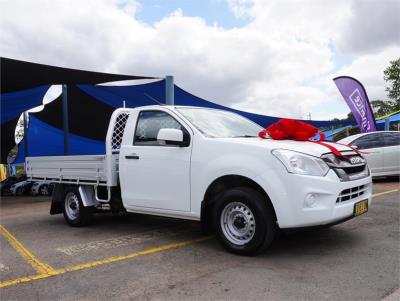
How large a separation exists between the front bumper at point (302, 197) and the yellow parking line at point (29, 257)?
244 cm

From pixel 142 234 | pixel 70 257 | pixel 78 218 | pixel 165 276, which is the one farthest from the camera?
pixel 78 218

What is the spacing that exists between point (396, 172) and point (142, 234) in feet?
27.0

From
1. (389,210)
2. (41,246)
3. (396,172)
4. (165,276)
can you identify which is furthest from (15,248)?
(396,172)

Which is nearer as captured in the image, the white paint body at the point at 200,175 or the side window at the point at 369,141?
the white paint body at the point at 200,175

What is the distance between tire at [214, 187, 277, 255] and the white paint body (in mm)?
148

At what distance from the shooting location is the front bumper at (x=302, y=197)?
13.1 feet

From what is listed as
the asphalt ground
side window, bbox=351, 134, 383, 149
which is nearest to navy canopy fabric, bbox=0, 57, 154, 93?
the asphalt ground

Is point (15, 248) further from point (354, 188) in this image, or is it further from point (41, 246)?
point (354, 188)

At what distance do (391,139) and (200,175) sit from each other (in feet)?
28.3

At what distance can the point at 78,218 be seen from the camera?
6.55m

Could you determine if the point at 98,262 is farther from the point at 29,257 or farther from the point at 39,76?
the point at 39,76

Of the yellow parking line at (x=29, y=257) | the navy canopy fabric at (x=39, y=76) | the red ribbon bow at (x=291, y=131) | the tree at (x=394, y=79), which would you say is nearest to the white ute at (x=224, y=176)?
the red ribbon bow at (x=291, y=131)

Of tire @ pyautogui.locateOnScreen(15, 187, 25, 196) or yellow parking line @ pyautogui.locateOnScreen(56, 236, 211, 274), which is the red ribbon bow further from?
tire @ pyautogui.locateOnScreen(15, 187, 25, 196)

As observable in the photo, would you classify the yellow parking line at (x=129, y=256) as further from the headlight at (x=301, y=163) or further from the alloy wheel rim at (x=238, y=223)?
the headlight at (x=301, y=163)
